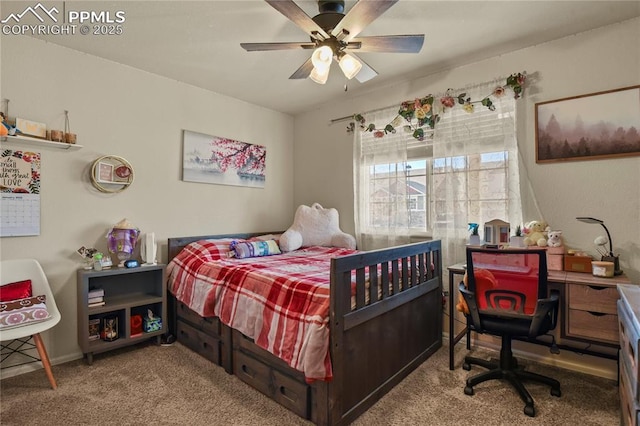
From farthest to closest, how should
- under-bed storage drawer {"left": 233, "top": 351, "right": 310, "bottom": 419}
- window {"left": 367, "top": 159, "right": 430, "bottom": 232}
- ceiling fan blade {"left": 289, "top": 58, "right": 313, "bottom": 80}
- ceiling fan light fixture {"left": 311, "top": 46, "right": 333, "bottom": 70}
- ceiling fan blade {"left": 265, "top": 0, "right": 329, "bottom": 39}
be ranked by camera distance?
window {"left": 367, "top": 159, "right": 430, "bottom": 232} < ceiling fan blade {"left": 289, "top": 58, "right": 313, "bottom": 80} < ceiling fan light fixture {"left": 311, "top": 46, "right": 333, "bottom": 70} < under-bed storage drawer {"left": 233, "top": 351, "right": 310, "bottom": 419} < ceiling fan blade {"left": 265, "top": 0, "right": 329, "bottom": 39}

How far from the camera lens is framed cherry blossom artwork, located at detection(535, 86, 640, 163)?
220cm

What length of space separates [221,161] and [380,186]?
172 cm

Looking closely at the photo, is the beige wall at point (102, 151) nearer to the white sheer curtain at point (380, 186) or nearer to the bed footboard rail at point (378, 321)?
the white sheer curtain at point (380, 186)

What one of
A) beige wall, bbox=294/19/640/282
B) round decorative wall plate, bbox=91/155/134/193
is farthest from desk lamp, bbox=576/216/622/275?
round decorative wall plate, bbox=91/155/134/193

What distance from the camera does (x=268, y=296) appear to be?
201 cm

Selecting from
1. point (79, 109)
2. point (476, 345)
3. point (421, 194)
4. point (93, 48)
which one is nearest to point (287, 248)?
point (421, 194)

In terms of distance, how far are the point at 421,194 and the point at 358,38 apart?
5.37 feet

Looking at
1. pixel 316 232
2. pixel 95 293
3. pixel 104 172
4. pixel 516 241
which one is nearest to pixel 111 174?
pixel 104 172

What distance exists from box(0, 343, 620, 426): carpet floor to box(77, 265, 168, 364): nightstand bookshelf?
7.7 inches

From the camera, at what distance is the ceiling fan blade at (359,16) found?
62.4 inches

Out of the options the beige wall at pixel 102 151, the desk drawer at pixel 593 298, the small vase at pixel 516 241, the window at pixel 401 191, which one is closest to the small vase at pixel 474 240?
the small vase at pixel 516 241

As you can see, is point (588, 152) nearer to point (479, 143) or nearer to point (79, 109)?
point (479, 143)

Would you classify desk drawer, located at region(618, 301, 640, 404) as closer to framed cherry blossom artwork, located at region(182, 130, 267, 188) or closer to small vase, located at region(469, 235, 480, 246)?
small vase, located at region(469, 235, 480, 246)

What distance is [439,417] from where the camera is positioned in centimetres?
181
